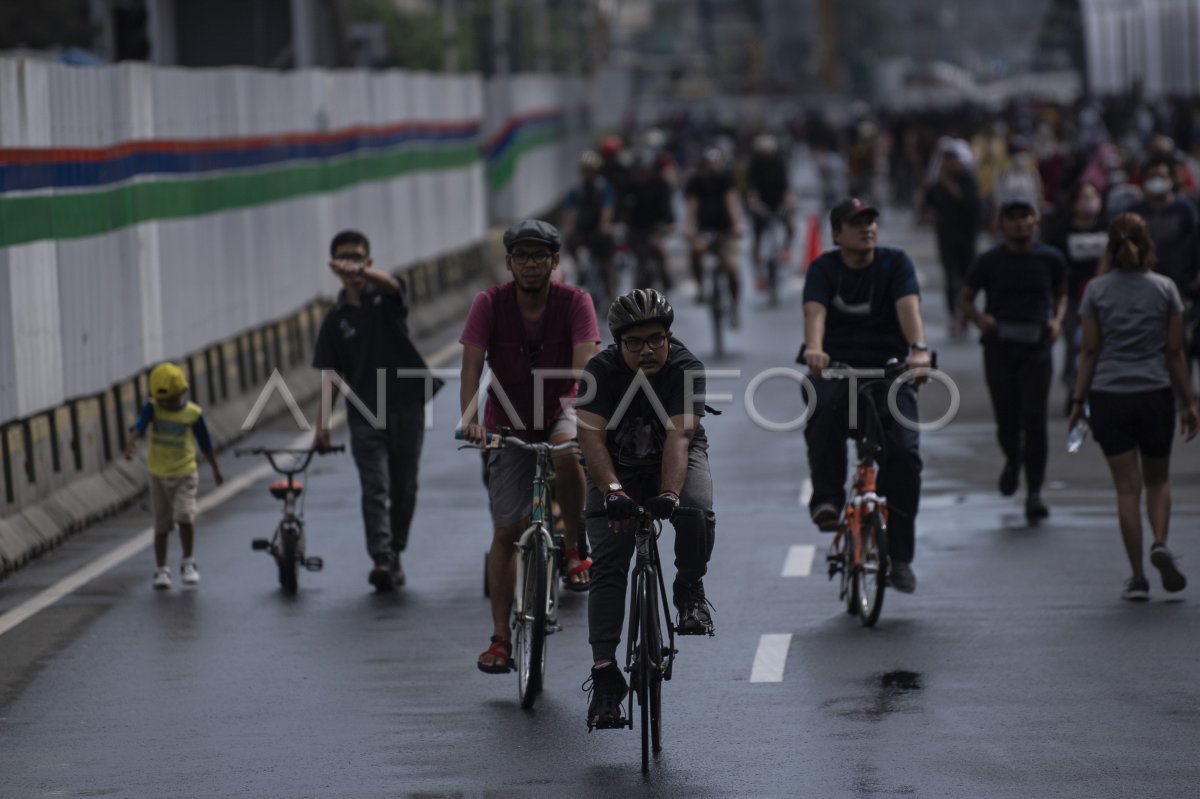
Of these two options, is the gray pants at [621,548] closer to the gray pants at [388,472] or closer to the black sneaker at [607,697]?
the black sneaker at [607,697]

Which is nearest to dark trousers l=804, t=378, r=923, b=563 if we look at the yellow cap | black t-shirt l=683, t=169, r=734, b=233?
the yellow cap

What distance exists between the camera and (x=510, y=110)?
45062mm

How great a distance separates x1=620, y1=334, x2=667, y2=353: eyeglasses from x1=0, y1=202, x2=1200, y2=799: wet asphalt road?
145 centimetres

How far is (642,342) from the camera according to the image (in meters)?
9.20

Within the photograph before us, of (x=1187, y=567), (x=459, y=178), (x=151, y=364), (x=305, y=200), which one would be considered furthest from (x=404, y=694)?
(x=459, y=178)

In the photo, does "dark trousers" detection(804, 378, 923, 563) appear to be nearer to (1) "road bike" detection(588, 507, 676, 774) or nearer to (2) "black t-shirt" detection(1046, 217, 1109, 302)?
(1) "road bike" detection(588, 507, 676, 774)

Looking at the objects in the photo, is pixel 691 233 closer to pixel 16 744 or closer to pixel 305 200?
pixel 305 200

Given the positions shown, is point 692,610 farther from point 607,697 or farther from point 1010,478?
point 1010,478

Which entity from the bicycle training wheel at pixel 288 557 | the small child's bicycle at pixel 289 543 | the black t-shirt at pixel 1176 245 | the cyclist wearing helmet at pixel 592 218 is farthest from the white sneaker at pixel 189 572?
the cyclist wearing helmet at pixel 592 218

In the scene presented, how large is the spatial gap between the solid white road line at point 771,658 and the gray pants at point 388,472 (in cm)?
246

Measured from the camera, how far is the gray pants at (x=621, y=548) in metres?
9.29

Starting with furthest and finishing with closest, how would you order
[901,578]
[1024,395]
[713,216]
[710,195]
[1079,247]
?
1. [710,195]
2. [713,216]
3. [1079,247]
4. [1024,395]
5. [901,578]

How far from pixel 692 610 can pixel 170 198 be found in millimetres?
10707

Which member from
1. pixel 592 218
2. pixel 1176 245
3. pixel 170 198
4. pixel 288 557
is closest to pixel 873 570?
pixel 288 557
